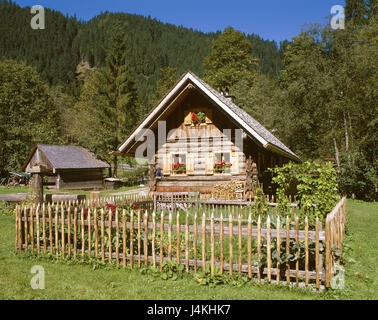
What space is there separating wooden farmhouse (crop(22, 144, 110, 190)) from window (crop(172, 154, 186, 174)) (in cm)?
1564

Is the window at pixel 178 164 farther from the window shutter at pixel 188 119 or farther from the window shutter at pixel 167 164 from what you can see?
the window shutter at pixel 188 119

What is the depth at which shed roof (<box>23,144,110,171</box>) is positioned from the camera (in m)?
31.9

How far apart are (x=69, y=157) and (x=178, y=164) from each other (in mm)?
18728

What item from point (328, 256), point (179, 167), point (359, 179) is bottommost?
point (328, 256)

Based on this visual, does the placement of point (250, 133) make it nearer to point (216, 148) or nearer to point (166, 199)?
point (216, 148)

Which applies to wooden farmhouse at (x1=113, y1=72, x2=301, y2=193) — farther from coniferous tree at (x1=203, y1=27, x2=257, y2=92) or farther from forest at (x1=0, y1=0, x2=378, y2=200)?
coniferous tree at (x1=203, y1=27, x2=257, y2=92)

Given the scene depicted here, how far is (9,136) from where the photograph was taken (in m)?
43.1

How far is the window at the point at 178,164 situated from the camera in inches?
763

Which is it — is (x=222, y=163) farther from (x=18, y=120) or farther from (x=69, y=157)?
(x=18, y=120)

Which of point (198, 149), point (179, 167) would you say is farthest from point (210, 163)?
point (179, 167)

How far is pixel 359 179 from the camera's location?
23156 mm

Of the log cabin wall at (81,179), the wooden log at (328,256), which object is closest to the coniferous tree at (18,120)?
the log cabin wall at (81,179)

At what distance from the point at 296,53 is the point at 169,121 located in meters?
34.9
